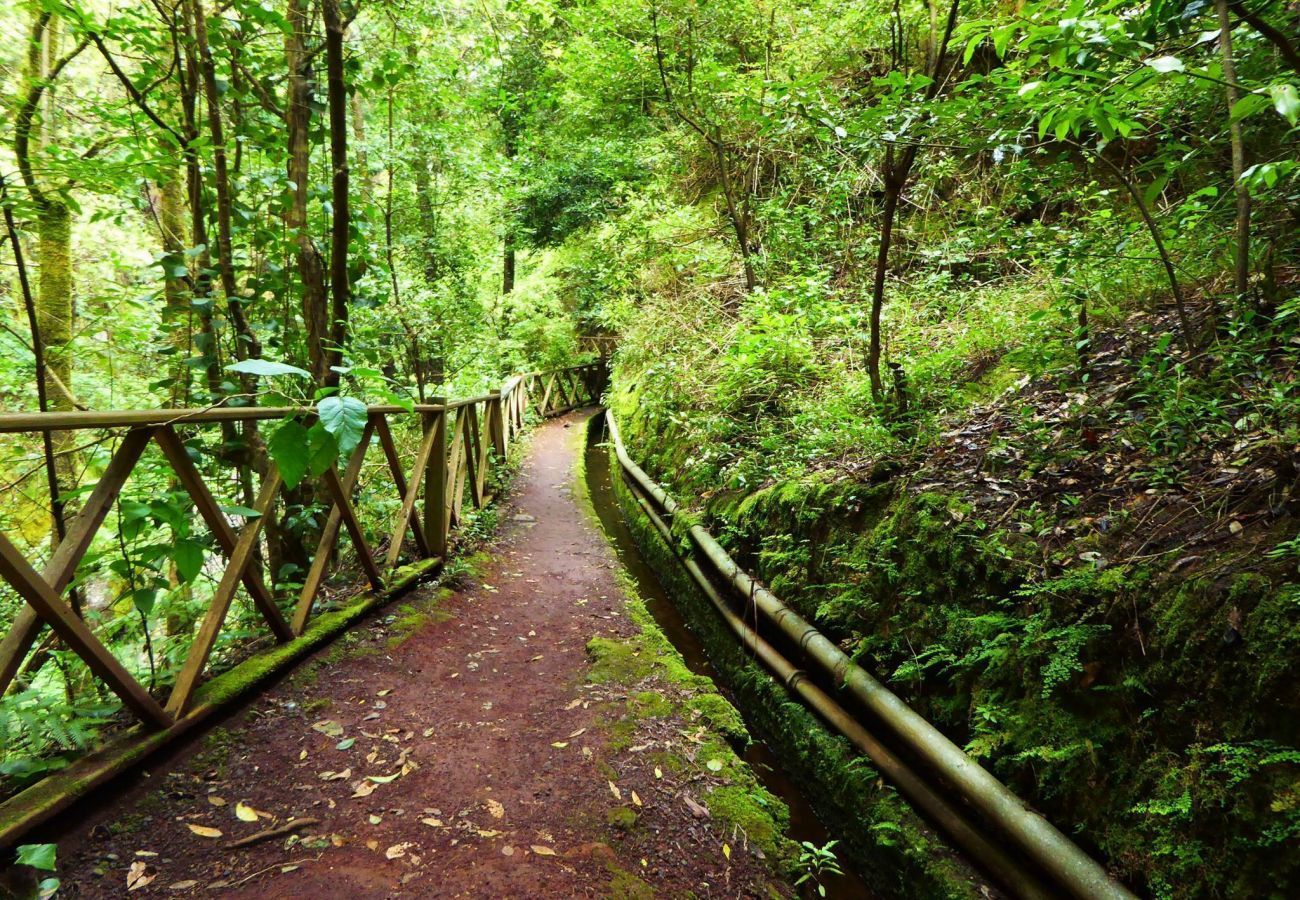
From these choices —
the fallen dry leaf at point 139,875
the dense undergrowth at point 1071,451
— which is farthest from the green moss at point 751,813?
the fallen dry leaf at point 139,875

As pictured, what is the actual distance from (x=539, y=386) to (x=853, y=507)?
42.7 feet

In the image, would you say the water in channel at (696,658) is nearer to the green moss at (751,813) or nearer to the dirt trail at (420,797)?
the green moss at (751,813)

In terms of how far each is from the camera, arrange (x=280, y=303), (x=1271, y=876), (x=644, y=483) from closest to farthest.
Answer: (x=1271, y=876)
(x=280, y=303)
(x=644, y=483)

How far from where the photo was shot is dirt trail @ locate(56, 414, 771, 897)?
2.11 m

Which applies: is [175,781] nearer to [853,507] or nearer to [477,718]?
[477,718]

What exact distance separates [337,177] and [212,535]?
7.80 feet

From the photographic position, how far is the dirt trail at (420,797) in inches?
83.2

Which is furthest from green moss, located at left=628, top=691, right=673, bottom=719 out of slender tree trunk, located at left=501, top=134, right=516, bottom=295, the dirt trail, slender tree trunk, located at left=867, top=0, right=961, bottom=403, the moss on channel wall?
slender tree trunk, located at left=501, top=134, right=516, bottom=295

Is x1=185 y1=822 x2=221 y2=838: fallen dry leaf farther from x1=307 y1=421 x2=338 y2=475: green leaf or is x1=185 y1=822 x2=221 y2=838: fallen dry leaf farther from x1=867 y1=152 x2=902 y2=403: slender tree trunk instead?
x1=867 y1=152 x2=902 y2=403: slender tree trunk

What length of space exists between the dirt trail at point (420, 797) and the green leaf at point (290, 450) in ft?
4.51

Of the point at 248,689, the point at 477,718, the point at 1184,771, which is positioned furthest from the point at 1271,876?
the point at 248,689

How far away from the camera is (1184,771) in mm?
2023

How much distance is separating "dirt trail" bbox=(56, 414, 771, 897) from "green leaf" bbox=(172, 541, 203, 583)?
0.81 metres

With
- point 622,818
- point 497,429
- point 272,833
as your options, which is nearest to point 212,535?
point 272,833
